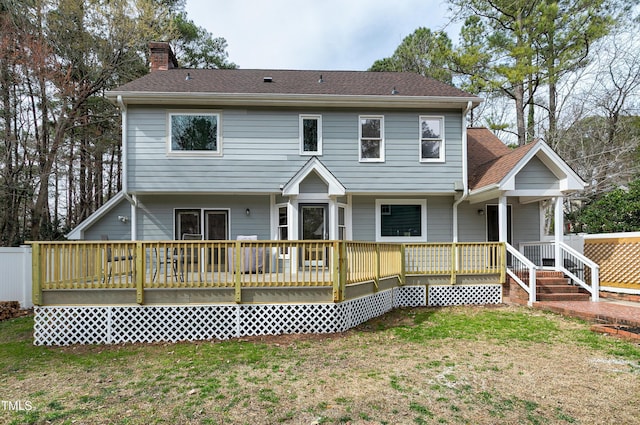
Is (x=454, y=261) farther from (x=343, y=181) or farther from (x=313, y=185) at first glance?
(x=313, y=185)

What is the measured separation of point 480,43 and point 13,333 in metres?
21.1

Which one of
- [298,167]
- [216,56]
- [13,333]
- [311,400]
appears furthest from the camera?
[216,56]

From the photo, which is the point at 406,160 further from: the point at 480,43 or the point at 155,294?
the point at 480,43

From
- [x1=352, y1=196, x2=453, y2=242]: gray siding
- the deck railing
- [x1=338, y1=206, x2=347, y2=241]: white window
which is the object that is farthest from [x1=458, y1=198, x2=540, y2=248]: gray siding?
[x1=338, y1=206, x2=347, y2=241]: white window

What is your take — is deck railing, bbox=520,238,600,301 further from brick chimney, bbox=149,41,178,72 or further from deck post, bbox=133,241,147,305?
brick chimney, bbox=149,41,178,72

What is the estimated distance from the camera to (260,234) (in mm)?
10602

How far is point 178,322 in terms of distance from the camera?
257 inches

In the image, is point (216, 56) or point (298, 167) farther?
point (216, 56)

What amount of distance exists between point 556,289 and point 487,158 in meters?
4.91

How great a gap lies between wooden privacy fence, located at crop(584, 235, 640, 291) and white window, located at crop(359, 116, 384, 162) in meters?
6.96

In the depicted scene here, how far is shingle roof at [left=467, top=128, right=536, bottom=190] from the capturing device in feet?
31.3

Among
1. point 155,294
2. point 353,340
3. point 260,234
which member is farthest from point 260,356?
point 260,234

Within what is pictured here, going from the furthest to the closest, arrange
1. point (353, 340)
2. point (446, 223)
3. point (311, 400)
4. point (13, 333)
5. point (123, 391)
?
point (446, 223) → point (13, 333) → point (353, 340) → point (123, 391) → point (311, 400)

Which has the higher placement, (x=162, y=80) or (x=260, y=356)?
(x=162, y=80)
